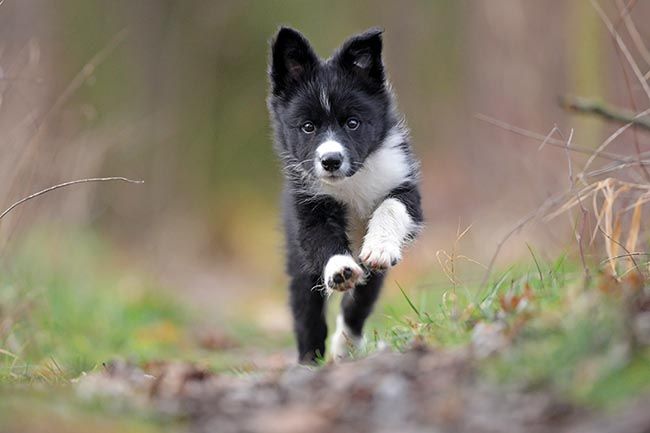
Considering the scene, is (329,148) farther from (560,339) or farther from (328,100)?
(560,339)

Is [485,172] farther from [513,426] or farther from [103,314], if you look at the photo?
[513,426]

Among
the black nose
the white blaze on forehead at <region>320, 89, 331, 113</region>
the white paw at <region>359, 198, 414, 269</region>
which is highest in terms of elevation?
the white blaze on forehead at <region>320, 89, 331, 113</region>

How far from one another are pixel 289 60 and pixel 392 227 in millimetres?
1315

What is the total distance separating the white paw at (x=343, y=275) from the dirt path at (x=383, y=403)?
1.11 metres

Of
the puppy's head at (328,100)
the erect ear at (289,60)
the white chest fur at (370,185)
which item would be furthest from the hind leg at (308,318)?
the erect ear at (289,60)

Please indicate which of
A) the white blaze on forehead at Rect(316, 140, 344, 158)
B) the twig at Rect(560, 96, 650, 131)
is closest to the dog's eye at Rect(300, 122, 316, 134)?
the white blaze on forehead at Rect(316, 140, 344, 158)

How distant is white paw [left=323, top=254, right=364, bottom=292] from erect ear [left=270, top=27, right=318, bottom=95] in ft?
4.55

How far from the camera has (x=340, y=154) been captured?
5832 millimetres

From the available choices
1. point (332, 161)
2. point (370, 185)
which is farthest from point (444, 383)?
point (370, 185)

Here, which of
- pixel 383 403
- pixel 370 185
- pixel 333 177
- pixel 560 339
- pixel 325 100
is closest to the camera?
pixel 383 403

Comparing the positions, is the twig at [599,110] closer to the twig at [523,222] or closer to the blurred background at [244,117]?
the twig at [523,222]

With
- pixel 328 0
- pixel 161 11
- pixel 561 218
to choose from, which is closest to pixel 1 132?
pixel 561 218

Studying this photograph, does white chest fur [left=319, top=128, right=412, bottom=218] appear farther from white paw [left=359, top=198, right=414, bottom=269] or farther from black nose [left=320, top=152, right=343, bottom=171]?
black nose [left=320, top=152, right=343, bottom=171]

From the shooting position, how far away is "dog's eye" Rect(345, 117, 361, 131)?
617 centimetres
